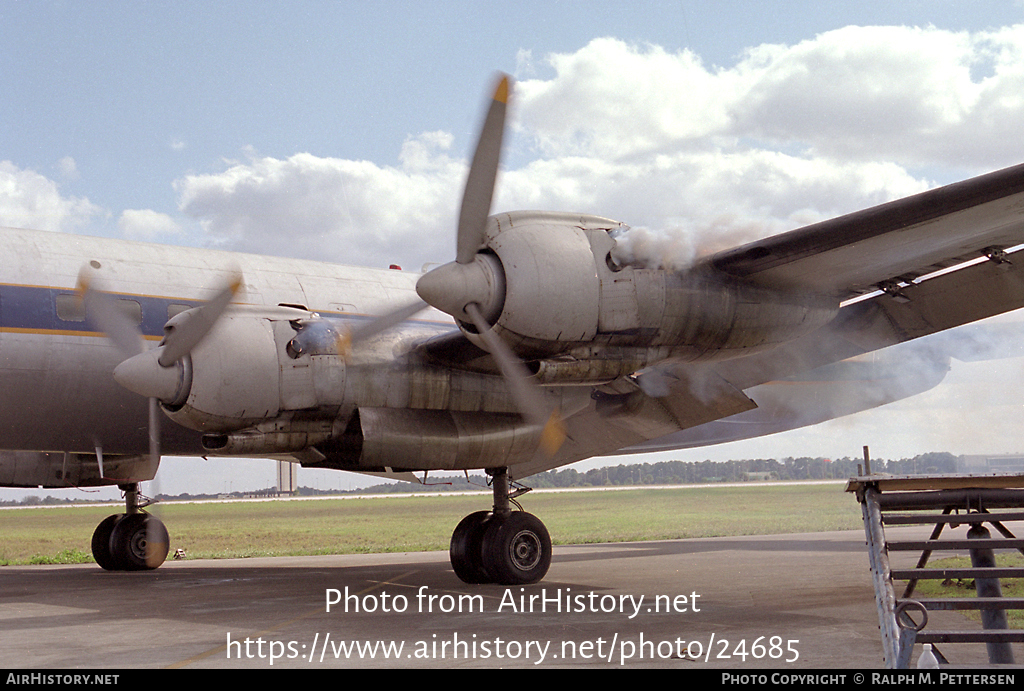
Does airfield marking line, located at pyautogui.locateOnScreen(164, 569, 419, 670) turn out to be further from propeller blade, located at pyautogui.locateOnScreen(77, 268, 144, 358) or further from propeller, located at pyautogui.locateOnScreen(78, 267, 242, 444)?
propeller blade, located at pyautogui.locateOnScreen(77, 268, 144, 358)

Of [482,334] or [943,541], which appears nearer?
[943,541]

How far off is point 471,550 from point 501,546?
0.72m

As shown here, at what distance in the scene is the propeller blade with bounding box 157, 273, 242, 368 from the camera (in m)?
10.1

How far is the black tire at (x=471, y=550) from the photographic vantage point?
12.6m

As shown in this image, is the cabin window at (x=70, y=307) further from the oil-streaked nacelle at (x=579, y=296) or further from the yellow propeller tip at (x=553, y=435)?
the yellow propeller tip at (x=553, y=435)

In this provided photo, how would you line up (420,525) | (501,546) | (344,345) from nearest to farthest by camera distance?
(344,345)
(501,546)
(420,525)

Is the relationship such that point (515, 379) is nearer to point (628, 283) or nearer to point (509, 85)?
point (628, 283)

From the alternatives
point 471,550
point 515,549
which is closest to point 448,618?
point 515,549

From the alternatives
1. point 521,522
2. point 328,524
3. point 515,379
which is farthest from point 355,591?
point 328,524

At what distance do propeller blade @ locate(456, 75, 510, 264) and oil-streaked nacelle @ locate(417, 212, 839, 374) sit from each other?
0.14 meters

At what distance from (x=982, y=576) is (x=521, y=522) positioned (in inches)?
273

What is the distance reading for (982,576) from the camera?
622cm

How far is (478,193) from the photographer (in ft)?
32.1

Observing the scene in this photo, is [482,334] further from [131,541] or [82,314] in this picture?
[131,541]
